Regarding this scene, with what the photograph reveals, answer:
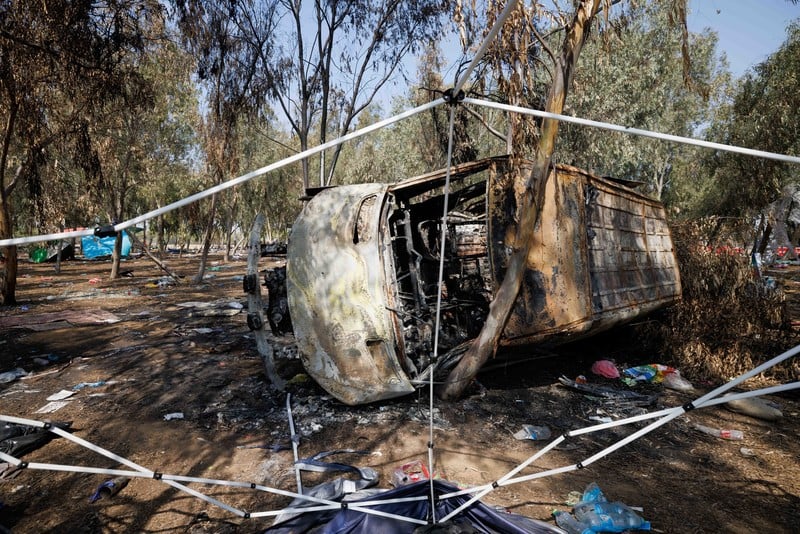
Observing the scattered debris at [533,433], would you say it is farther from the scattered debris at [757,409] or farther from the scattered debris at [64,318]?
the scattered debris at [64,318]

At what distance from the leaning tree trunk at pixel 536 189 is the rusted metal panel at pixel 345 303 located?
1.10m

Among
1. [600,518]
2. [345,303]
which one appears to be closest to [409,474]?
[600,518]

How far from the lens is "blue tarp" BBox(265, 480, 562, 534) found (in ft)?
7.97

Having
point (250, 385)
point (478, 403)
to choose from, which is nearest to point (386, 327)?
point (478, 403)

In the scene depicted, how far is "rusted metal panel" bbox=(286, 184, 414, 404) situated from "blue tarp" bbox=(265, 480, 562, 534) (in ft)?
4.74

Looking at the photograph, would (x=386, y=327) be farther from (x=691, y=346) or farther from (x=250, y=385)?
(x=691, y=346)

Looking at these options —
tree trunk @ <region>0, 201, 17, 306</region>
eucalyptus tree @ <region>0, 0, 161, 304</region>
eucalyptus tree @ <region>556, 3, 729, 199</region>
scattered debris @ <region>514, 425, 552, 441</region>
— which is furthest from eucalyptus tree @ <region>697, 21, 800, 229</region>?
tree trunk @ <region>0, 201, 17, 306</region>

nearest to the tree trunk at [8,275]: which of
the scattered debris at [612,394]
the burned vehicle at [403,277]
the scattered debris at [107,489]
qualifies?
the burned vehicle at [403,277]

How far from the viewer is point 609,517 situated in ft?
8.88

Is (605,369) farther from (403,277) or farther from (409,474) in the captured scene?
(409,474)

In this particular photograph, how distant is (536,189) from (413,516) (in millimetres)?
3141

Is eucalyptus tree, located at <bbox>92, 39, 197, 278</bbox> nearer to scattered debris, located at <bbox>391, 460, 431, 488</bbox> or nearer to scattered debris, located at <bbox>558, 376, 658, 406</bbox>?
scattered debris, located at <bbox>391, 460, 431, 488</bbox>

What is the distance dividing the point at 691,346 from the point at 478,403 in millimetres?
3423

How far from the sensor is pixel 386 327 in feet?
13.6
